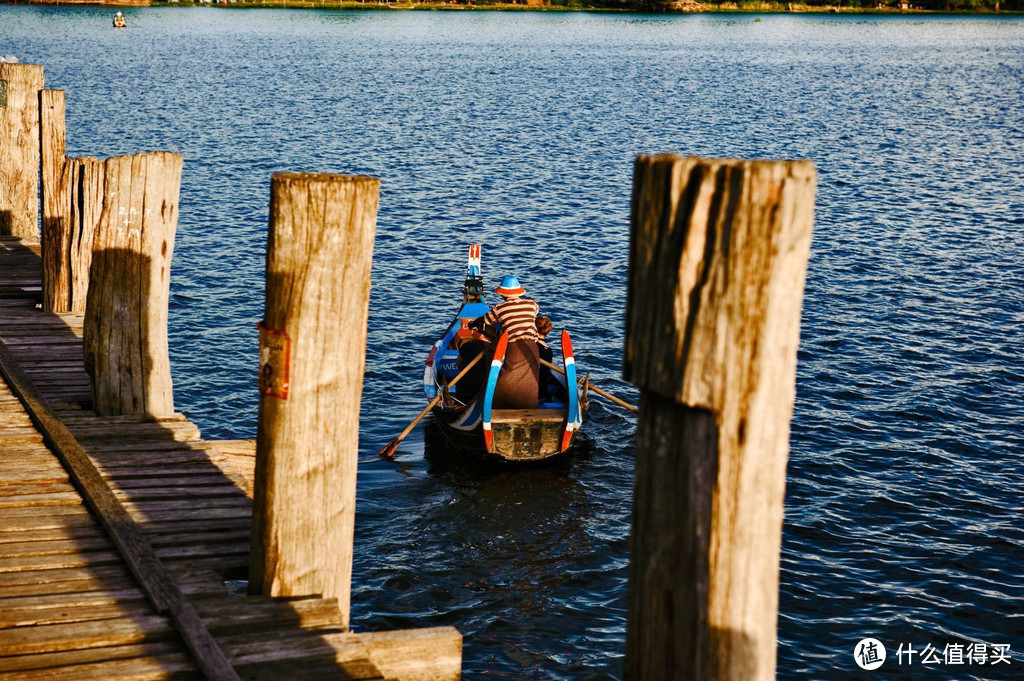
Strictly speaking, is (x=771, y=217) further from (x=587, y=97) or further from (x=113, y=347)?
(x=587, y=97)

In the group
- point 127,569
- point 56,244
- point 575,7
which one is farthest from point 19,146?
point 575,7

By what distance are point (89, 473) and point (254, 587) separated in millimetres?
1980

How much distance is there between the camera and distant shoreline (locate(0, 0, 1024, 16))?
124750mm

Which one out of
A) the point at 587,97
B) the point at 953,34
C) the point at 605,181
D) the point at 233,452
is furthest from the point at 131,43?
the point at 233,452

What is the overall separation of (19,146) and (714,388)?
13.2 meters

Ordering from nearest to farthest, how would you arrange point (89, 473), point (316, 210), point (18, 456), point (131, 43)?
point (316, 210)
point (89, 473)
point (18, 456)
point (131, 43)

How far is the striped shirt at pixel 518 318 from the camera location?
43.6 ft

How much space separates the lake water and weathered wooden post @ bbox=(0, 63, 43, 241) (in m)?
3.62

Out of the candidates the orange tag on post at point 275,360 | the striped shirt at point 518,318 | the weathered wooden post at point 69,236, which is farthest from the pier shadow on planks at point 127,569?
the striped shirt at point 518,318

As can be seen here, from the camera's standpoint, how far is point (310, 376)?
16.6 feet

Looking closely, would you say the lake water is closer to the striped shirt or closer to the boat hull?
the boat hull

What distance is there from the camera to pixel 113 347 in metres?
8.08

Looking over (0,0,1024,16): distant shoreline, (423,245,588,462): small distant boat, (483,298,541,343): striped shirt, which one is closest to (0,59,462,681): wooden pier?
(483,298,541,343): striped shirt

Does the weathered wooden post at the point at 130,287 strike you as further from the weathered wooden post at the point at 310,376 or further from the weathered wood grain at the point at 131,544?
the weathered wooden post at the point at 310,376
